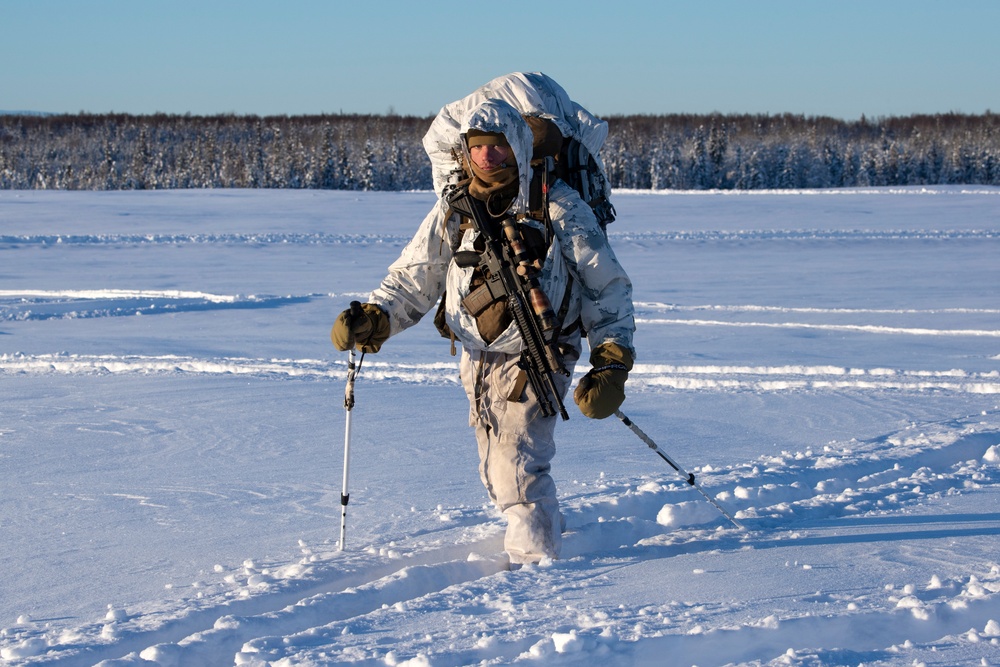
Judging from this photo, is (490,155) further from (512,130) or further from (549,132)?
(549,132)

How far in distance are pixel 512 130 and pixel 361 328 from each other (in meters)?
0.84

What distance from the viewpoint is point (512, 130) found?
10.8 ft

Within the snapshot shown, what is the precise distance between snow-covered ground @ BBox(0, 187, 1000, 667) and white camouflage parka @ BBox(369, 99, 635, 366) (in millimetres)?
792

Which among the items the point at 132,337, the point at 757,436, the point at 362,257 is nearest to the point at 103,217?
the point at 362,257

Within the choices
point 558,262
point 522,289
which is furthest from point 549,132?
point 522,289

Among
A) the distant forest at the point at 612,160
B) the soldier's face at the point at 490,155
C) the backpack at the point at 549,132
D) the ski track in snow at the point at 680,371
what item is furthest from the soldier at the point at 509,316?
the distant forest at the point at 612,160

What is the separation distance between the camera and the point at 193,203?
3183cm

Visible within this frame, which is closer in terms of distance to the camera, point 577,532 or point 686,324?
point 577,532

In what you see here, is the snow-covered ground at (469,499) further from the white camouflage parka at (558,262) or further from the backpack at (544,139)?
the backpack at (544,139)

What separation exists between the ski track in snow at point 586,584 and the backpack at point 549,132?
4.00 feet

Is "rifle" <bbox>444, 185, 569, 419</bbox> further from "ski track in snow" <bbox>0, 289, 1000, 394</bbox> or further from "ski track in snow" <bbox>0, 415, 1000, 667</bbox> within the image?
"ski track in snow" <bbox>0, 289, 1000, 394</bbox>

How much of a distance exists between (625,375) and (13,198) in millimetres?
32343

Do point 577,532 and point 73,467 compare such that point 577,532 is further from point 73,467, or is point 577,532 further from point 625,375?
point 73,467

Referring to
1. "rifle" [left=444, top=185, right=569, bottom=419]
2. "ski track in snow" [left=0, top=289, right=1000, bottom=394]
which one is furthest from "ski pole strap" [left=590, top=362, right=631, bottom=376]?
"ski track in snow" [left=0, top=289, right=1000, bottom=394]
